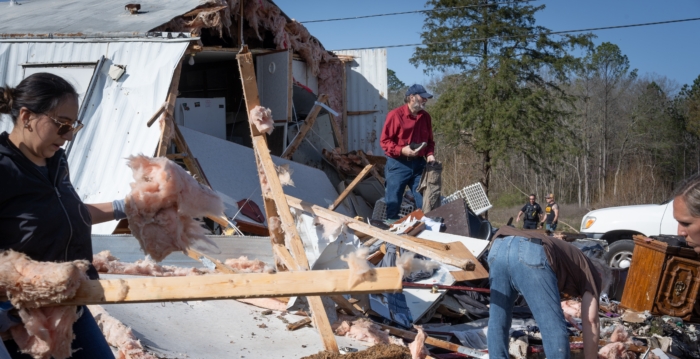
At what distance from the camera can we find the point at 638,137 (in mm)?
26812

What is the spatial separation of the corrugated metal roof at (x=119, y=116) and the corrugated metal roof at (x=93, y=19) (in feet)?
1.16

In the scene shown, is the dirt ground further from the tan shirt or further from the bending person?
the tan shirt

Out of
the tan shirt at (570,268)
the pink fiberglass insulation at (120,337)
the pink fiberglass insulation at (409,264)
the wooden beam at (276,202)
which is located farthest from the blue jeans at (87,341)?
the tan shirt at (570,268)

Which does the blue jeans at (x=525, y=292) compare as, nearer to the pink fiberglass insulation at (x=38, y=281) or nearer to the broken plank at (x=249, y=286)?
the broken plank at (x=249, y=286)

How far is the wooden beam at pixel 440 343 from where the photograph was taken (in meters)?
4.79

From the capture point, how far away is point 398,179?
7.94 meters

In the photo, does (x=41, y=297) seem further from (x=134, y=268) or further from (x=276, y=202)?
(x=134, y=268)

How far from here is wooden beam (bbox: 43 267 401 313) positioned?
191 centimetres

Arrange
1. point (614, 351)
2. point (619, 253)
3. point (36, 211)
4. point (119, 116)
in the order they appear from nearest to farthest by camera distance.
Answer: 1. point (36, 211)
2. point (614, 351)
3. point (119, 116)
4. point (619, 253)

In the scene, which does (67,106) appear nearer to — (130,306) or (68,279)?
(68,279)

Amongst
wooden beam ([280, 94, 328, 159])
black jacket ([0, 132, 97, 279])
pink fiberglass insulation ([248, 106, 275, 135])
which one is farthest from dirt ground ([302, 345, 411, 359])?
wooden beam ([280, 94, 328, 159])

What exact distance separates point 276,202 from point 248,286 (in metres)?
2.59

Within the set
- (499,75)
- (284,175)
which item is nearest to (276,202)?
(284,175)

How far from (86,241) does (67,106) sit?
50cm
